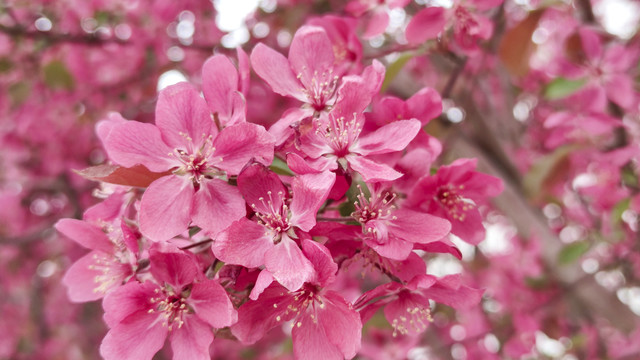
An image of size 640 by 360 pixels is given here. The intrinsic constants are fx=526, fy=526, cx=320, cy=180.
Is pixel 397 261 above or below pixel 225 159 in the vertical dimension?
below

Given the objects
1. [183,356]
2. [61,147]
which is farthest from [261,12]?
[183,356]

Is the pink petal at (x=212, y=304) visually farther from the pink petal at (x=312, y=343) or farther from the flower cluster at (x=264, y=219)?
the pink petal at (x=312, y=343)

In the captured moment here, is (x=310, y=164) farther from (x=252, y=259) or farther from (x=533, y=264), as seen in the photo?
(x=533, y=264)

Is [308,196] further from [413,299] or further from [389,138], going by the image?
[413,299]

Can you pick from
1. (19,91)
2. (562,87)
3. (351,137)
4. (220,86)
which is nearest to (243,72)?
(220,86)

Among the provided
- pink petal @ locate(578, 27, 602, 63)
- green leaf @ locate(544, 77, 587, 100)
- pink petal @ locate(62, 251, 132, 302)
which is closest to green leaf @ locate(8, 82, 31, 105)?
pink petal @ locate(62, 251, 132, 302)

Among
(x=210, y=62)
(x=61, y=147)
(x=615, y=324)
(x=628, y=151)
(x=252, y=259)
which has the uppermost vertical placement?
(x=210, y=62)

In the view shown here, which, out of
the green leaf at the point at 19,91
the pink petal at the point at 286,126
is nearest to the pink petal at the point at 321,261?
the pink petal at the point at 286,126

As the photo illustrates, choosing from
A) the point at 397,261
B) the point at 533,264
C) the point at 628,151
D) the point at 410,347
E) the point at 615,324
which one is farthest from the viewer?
the point at 533,264

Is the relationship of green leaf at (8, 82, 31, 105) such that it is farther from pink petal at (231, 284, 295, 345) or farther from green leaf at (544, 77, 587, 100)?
green leaf at (544, 77, 587, 100)
